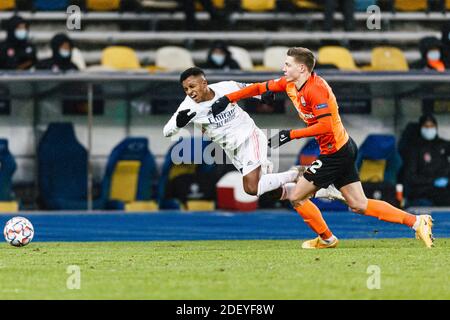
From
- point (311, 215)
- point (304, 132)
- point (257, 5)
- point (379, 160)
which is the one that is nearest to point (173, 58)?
point (257, 5)

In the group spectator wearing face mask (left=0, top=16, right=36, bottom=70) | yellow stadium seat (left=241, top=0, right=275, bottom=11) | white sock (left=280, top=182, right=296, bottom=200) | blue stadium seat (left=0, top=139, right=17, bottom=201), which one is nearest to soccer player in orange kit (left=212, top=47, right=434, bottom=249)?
white sock (left=280, top=182, right=296, bottom=200)

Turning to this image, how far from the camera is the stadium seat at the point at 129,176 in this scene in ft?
71.0

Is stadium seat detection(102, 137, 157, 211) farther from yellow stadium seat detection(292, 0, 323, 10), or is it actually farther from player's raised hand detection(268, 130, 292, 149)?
player's raised hand detection(268, 130, 292, 149)

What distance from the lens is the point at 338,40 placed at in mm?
24656

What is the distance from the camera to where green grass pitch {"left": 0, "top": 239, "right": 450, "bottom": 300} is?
960 cm

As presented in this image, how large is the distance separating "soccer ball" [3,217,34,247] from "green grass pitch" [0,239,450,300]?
0.12 meters

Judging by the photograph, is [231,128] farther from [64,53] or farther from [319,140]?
[64,53]

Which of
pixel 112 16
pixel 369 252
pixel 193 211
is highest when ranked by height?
pixel 112 16

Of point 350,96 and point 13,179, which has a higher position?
point 350,96

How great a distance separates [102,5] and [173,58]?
2.59m

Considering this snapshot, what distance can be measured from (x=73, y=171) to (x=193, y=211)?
2.26 metres

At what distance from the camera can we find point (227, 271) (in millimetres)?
11000
